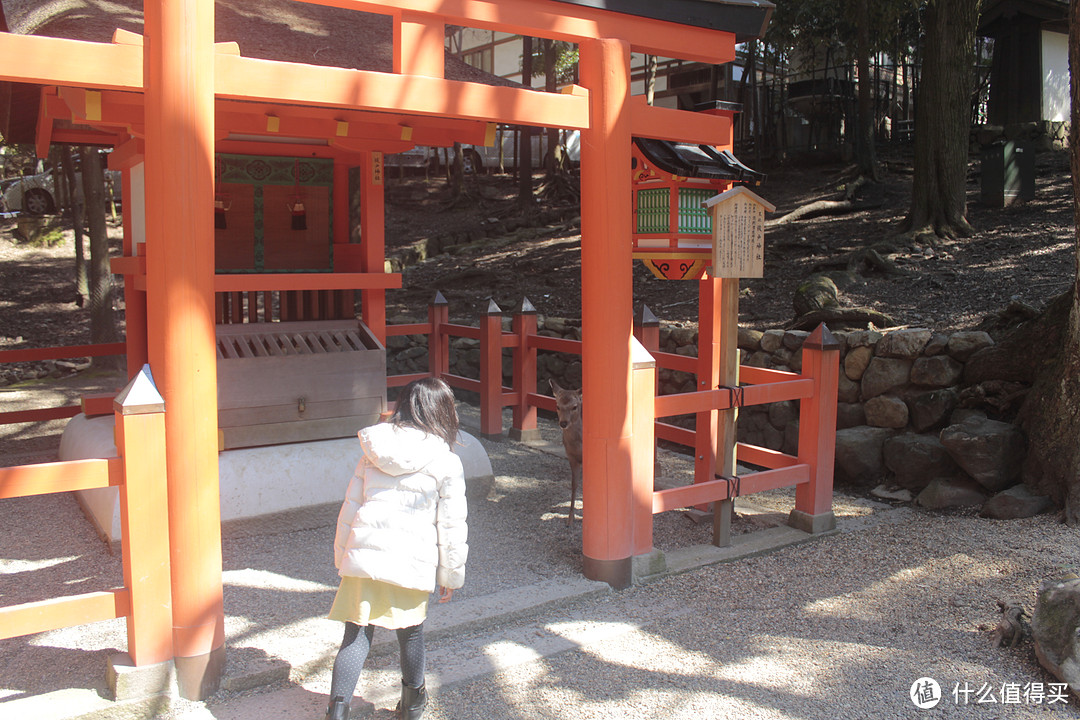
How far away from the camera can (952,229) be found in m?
9.92

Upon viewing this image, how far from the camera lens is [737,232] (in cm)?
452

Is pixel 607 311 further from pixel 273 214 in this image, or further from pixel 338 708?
pixel 273 214

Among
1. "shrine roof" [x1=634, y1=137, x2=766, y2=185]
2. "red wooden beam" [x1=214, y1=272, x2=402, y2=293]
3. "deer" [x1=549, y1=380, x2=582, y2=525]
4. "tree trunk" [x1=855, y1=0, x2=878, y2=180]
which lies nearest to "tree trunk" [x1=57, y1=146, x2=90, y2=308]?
"red wooden beam" [x1=214, y1=272, x2=402, y2=293]

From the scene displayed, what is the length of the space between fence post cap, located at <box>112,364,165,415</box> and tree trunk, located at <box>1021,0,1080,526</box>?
16.4ft

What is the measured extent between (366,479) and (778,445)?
5.13 metres

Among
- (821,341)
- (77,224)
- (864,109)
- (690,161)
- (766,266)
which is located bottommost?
(821,341)

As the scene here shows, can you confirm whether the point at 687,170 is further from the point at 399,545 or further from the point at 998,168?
the point at 998,168

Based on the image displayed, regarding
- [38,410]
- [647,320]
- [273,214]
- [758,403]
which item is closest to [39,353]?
[38,410]

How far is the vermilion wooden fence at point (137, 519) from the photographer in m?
2.89

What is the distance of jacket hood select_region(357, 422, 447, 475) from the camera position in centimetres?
276

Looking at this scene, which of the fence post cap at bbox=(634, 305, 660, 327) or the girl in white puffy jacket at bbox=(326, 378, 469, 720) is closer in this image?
the girl in white puffy jacket at bbox=(326, 378, 469, 720)

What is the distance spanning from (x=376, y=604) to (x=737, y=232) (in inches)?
114

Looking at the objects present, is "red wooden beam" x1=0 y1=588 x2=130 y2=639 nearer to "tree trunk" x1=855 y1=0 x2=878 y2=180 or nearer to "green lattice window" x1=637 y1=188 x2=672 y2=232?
"green lattice window" x1=637 y1=188 x2=672 y2=232

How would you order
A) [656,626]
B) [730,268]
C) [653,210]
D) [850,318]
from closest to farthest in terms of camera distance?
1. [656,626]
2. [730,268]
3. [653,210]
4. [850,318]
